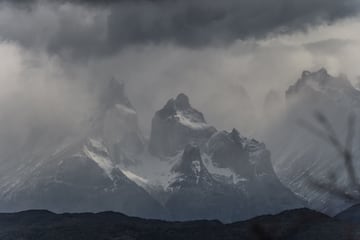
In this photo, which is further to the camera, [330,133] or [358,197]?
[358,197]

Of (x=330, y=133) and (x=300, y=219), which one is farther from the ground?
(x=330, y=133)

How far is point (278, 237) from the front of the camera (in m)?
18.7

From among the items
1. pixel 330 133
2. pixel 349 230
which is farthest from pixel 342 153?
pixel 349 230

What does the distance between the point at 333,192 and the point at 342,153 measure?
78cm

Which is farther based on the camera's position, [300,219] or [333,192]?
[333,192]

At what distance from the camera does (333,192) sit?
18.8 meters

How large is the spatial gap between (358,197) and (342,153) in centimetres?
170

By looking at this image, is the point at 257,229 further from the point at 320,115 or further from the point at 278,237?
the point at 320,115

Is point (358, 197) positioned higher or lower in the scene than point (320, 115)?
lower

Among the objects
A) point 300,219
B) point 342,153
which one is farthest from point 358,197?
point 300,219

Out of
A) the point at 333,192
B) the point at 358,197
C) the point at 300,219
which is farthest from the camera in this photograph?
the point at 358,197

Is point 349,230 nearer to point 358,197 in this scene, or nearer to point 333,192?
point 333,192

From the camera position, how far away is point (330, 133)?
62.2 ft

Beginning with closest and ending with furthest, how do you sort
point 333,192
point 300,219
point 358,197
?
point 300,219 → point 333,192 → point 358,197
